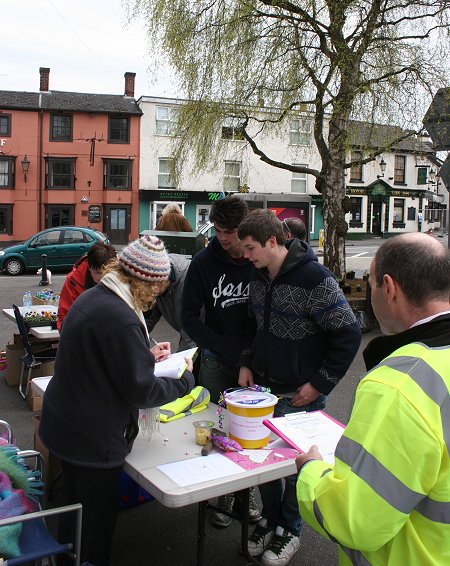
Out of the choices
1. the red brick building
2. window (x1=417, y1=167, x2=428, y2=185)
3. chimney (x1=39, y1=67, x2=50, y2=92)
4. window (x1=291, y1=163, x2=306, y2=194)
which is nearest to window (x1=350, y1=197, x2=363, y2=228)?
window (x1=291, y1=163, x2=306, y2=194)

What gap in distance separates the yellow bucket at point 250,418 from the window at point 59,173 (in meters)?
→ 31.7

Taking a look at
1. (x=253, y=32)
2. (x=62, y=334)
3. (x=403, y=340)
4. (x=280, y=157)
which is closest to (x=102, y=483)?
(x=62, y=334)

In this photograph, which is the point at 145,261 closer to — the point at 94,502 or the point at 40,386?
the point at 94,502

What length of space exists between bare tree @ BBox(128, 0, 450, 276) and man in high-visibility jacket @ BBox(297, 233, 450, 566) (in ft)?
31.9

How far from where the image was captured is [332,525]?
1.38 meters

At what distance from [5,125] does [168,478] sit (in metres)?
33.4

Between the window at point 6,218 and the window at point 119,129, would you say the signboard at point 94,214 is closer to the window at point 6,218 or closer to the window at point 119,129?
the window at point 119,129

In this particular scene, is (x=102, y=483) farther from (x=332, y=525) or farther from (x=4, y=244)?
(x=4, y=244)

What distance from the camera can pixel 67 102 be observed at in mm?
32500

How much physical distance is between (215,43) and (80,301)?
34.0ft

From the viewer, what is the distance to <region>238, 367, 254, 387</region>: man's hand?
3152 mm

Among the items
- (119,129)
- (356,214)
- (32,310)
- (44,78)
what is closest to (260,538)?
(32,310)

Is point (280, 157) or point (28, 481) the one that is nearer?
point (28, 481)

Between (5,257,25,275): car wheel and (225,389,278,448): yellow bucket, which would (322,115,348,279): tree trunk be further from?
(5,257,25,275): car wheel
